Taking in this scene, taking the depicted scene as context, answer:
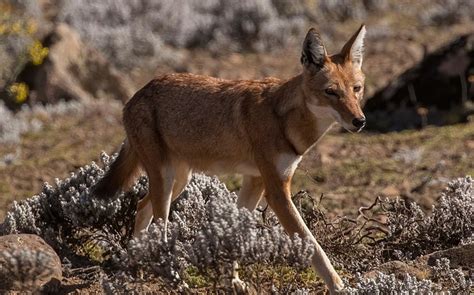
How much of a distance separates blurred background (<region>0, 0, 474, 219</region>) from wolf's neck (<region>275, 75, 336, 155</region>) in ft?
4.42

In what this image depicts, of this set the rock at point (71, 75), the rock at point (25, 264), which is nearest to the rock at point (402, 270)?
the rock at point (25, 264)

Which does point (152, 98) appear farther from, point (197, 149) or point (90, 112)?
point (90, 112)

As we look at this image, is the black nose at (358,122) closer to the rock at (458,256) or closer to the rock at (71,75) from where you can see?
the rock at (458,256)

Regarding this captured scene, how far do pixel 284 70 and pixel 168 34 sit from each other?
9.47 feet

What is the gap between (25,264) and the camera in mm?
5297

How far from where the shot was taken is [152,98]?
288 inches

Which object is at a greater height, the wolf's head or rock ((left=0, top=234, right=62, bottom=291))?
the wolf's head

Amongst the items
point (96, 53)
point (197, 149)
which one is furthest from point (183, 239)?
point (96, 53)

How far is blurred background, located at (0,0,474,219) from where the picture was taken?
10453 millimetres

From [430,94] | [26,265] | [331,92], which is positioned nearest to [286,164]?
[331,92]

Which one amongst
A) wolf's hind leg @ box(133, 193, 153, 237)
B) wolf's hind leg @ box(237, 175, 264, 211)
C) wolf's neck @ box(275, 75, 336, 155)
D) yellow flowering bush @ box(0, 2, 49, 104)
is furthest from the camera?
yellow flowering bush @ box(0, 2, 49, 104)

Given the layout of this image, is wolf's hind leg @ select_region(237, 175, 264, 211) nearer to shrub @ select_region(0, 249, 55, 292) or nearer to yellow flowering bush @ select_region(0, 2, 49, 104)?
shrub @ select_region(0, 249, 55, 292)

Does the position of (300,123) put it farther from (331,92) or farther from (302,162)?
(302,162)

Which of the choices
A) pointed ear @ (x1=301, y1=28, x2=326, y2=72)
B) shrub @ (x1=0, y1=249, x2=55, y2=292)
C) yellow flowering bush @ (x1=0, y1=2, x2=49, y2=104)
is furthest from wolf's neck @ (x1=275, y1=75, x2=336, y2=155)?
yellow flowering bush @ (x1=0, y1=2, x2=49, y2=104)
